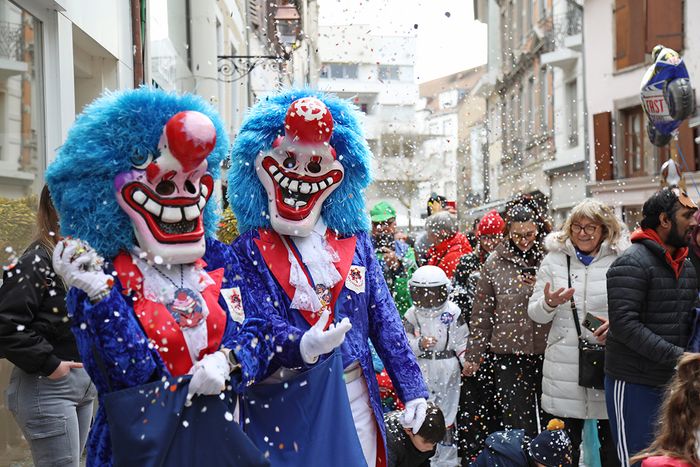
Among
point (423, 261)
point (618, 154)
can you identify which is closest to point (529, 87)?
point (618, 154)

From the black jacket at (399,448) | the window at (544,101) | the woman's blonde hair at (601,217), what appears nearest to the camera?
the black jacket at (399,448)

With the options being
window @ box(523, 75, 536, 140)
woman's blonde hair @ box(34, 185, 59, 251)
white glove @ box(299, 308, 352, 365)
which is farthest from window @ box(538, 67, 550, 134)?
white glove @ box(299, 308, 352, 365)

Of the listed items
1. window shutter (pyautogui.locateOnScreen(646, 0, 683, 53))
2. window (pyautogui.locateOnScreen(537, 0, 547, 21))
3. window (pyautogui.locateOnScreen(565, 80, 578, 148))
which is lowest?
window (pyautogui.locateOnScreen(565, 80, 578, 148))

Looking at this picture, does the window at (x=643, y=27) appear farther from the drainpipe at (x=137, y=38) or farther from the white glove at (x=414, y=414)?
the white glove at (x=414, y=414)

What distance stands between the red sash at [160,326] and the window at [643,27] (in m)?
16.8

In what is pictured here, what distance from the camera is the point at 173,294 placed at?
3244 mm

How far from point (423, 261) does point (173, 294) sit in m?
5.87

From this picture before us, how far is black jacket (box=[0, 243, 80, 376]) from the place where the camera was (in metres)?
4.12

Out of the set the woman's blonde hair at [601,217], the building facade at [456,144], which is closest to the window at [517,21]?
the building facade at [456,144]

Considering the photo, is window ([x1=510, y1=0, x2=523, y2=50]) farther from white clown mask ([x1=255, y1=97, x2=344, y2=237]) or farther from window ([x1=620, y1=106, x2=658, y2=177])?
white clown mask ([x1=255, y1=97, x2=344, y2=237])

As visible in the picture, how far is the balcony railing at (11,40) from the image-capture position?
560cm

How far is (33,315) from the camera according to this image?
13.9 feet

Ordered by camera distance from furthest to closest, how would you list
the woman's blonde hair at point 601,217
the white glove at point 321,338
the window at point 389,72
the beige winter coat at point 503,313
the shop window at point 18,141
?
the window at point 389,72
the beige winter coat at point 503,313
the woman's blonde hair at point 601,217
the shop window at point 18,141
the white glove at point 321,338

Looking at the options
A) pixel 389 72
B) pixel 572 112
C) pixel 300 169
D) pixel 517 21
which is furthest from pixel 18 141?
pixel 389 72
